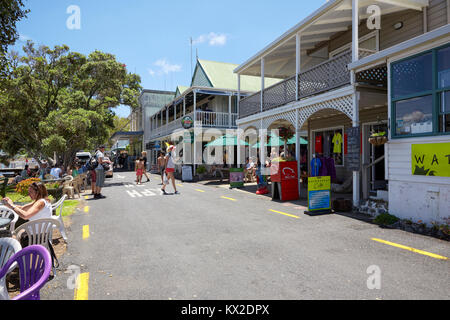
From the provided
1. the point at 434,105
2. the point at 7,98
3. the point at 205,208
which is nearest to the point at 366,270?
the point at 434,105

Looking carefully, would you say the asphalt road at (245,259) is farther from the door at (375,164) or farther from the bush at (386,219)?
the door at (375,164)

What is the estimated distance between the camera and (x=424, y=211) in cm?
609

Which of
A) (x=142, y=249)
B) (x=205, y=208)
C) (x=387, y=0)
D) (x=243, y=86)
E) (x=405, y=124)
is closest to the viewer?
(x=142, y=249)

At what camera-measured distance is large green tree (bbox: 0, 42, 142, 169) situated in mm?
16062

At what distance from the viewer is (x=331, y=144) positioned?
13000mm

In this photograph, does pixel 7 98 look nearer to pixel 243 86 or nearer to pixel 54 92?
pixel 54 92

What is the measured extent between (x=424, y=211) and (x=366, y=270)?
10.3 ft

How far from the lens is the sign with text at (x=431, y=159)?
5.71 m

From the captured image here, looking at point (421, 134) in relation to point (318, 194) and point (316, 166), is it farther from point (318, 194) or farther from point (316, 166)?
point (316, 166)

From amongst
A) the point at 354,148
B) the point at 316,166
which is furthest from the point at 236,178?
the point at 354,148

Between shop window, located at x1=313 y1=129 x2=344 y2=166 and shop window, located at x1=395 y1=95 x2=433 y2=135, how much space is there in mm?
5155

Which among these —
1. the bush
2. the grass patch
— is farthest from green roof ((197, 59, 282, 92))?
the bush

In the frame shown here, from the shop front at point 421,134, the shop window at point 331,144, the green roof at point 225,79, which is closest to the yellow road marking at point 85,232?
the shop front at point 421,134

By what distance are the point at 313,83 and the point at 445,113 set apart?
4.83 m
